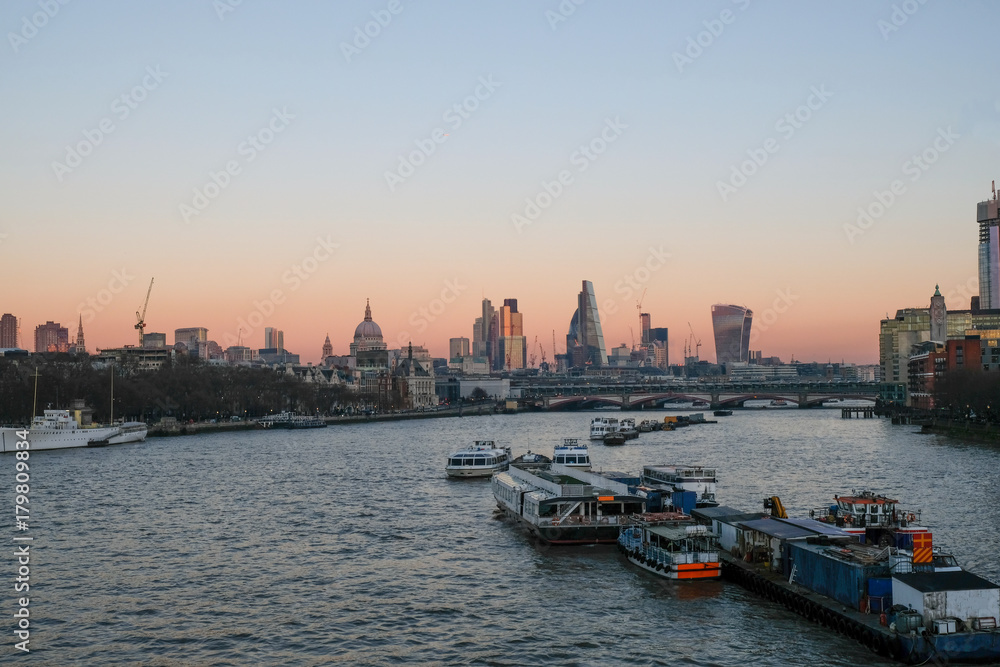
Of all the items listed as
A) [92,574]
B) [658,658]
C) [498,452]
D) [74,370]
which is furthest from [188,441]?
[658,658]

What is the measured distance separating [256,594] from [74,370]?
102 metres

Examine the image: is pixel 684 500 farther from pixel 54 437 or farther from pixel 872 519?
pixel 54 437

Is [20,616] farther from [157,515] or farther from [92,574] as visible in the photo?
[157,515]

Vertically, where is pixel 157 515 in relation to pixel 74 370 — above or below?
below

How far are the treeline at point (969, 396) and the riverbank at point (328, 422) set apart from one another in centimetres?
7608

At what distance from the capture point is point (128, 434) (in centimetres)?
9438

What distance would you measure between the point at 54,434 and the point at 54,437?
25 centimetres

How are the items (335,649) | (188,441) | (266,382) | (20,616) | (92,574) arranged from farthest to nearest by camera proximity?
(266,382)
(188,441)
(92,574)
(20,616)
(335,649)

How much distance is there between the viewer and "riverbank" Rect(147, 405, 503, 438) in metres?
109

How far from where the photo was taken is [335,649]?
2398 centimetres

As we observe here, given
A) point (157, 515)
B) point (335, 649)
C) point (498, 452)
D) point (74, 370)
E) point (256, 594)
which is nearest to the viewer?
point (335, 649)

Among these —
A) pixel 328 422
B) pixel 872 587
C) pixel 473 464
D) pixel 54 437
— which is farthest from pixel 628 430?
pixel 872 587

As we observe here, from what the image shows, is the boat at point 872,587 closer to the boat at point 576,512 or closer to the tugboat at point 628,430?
the boat at point 576,512

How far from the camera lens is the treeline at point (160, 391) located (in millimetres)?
106812
